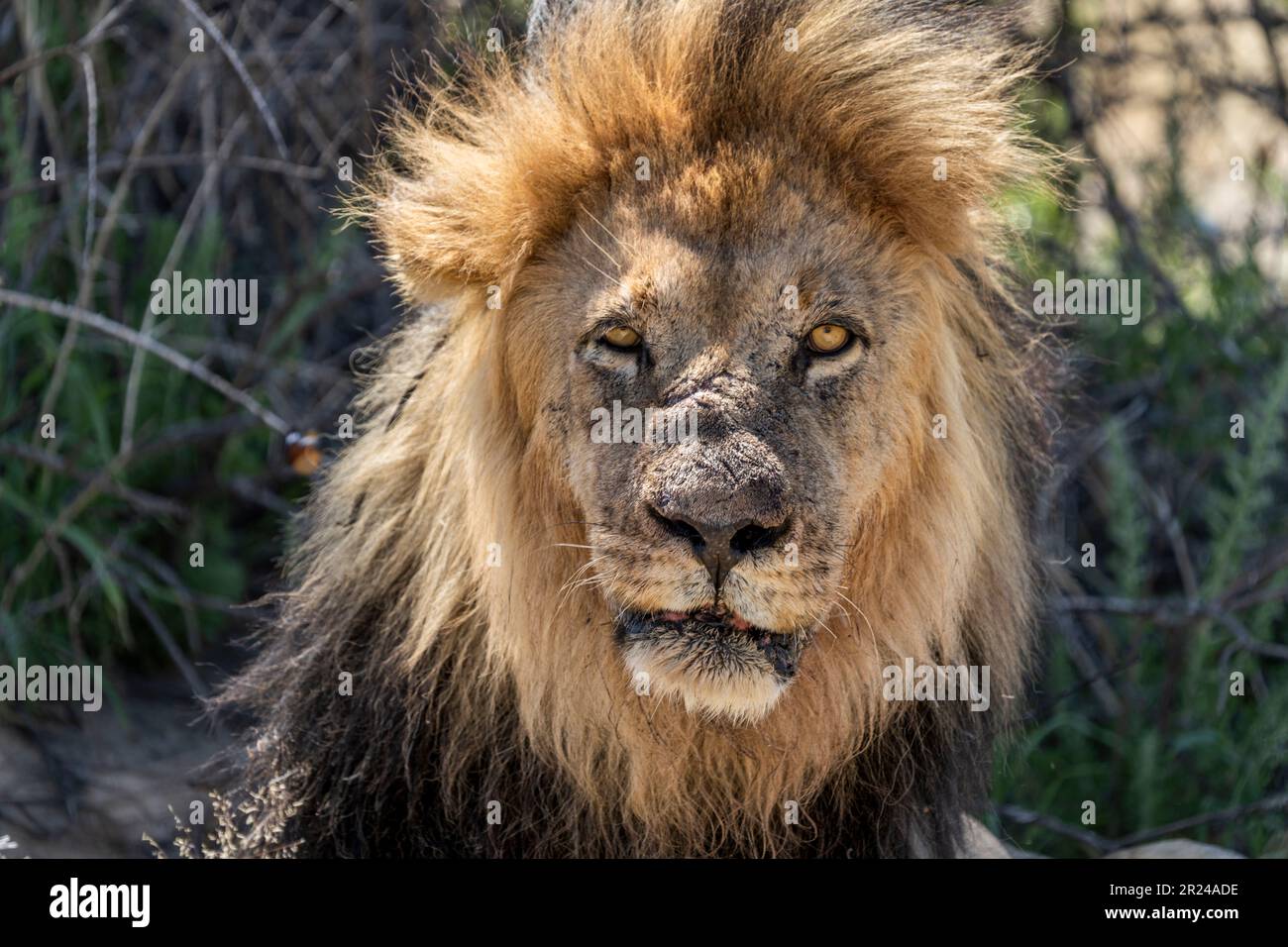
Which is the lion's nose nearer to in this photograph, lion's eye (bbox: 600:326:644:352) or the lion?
the lion

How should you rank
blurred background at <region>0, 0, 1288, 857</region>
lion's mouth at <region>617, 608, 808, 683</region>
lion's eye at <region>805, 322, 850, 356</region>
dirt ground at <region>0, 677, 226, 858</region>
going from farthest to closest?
blurred background at <region>0, 0, 1288, 857</region>
dirt ground at <region>0, 677, 226, 858</region>
lion's eye at <region>805, 322, 850, 356</region>
lion's mouth at <region>617, 608, 808, 683</region>

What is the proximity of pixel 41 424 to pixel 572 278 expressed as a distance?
86.8 inches

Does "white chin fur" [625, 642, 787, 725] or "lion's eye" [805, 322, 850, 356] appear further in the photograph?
"lion's eye" [805, 322, 850, 356]

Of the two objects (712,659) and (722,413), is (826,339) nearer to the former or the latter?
(722,413)

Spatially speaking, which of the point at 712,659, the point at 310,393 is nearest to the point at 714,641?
the point at 712,659

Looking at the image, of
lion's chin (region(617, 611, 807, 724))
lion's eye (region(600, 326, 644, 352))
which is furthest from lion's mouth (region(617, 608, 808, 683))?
lion's eye (region(600, 326, 644, 352))

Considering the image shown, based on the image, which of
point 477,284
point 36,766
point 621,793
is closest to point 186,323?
point 36,766

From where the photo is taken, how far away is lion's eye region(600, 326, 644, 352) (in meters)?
2.59

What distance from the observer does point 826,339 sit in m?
2.59

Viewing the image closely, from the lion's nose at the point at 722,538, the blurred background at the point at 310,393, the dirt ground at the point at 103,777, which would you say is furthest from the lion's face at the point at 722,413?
the dirt ground at the point at 103,777

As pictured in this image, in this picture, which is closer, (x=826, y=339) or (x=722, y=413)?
(x=722, y=413)

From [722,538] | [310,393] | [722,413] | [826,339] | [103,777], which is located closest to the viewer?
[722,538]

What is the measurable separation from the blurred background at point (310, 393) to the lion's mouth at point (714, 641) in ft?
3.75

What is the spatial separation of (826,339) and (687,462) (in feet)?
1.27
